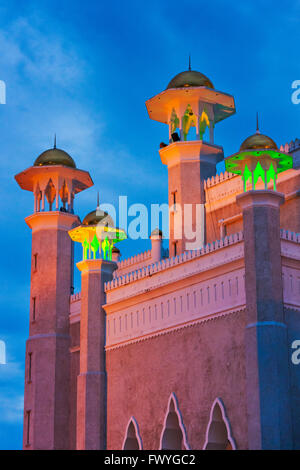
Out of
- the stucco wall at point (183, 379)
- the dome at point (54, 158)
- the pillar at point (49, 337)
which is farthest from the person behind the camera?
the dome at point (54, 158)

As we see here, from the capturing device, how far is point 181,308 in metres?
20.6

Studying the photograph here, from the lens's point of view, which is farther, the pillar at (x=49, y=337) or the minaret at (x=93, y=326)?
the pillar at (x=49, y=337)

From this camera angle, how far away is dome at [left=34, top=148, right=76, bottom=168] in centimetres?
2725

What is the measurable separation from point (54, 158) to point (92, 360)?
24.1ft

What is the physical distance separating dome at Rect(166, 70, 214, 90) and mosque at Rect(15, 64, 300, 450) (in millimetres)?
36

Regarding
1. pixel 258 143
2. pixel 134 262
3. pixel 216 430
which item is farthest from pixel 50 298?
pixel 258 143

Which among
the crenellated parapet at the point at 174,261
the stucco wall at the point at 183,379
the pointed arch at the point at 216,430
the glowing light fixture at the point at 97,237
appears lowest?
the pointed arch at the point at 216,430

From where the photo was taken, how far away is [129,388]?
21.9m

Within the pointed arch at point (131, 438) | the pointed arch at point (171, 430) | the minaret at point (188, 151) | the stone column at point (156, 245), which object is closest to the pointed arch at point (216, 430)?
the pointed arch at point (171, 430)

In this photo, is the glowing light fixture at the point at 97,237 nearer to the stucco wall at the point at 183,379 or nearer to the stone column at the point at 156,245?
the stone column at the point at 156,245

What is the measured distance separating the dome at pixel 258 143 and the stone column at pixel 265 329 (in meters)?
1.62

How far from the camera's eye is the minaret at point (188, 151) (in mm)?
24703
